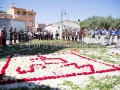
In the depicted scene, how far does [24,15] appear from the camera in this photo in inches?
2872

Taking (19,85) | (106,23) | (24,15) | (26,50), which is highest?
(24,15)

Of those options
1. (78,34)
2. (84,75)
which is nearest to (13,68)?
(84,75)

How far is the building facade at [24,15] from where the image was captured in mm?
68500

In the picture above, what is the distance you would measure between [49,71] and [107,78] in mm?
2551

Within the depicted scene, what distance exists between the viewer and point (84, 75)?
25.9 feet

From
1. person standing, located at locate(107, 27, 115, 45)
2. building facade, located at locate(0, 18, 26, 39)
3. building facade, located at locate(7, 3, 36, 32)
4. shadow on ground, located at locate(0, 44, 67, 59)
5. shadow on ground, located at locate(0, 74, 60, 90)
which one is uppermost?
building facade, located at locate(7, 3, 36, 32)

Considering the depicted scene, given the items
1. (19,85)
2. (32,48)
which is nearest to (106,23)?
(32,48)

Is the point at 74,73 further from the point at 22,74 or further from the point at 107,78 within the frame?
the point at 22,74

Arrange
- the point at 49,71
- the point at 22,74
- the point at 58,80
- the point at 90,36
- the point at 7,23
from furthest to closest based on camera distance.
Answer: the point at 7,23, the point at 90,36, the point at 49,71, the point at 22,74, the point at 58,80

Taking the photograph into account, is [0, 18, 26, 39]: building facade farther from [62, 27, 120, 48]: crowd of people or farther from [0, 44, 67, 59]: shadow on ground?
[0, 44, 67, 59]: shadow on ground

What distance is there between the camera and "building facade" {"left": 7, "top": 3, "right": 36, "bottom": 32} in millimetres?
68500

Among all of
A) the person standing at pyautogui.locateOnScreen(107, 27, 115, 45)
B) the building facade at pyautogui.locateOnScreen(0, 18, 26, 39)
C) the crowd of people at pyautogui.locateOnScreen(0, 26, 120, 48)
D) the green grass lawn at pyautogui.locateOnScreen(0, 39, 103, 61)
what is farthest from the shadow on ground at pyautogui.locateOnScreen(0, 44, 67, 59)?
the building facade at pyautogui.locateOnScreen(0, 18, 26, 39)

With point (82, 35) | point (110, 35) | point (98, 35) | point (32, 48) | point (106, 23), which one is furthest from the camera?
point (106, 23)

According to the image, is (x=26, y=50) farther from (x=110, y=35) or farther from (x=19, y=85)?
(x=110, y=35)
